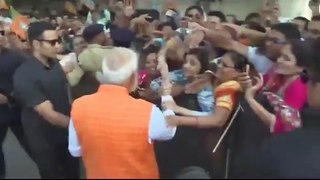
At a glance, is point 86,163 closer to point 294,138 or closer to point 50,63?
point 294,138

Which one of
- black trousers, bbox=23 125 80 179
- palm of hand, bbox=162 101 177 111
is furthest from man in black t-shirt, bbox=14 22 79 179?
palm of hand, bbox=162 101 177 111

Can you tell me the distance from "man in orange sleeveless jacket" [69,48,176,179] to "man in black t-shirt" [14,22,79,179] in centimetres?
131

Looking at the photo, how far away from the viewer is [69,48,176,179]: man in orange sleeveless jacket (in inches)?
124

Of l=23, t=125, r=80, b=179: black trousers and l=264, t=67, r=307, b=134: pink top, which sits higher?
l=264, t=67, r=307, b=134: pink top

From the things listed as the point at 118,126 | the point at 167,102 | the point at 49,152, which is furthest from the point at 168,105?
the point at 118,126

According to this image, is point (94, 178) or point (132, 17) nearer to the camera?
point (94, 178)

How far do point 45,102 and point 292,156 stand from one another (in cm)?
239

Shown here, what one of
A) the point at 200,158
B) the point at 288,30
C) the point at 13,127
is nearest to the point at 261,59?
the point at 288,30

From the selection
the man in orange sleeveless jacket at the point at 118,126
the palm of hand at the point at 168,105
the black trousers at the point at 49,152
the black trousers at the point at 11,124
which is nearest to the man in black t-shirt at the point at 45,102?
the black trousers at the point at 49,152

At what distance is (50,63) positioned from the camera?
16.9 feet

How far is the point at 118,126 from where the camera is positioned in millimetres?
3195

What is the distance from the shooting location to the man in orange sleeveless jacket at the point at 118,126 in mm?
3150

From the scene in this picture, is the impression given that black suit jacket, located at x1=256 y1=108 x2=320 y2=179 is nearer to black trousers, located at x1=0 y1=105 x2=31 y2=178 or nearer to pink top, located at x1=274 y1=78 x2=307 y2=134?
pink top, located at x1=274 y1=78 x2=307 y2=134

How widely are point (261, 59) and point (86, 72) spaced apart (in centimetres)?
140
